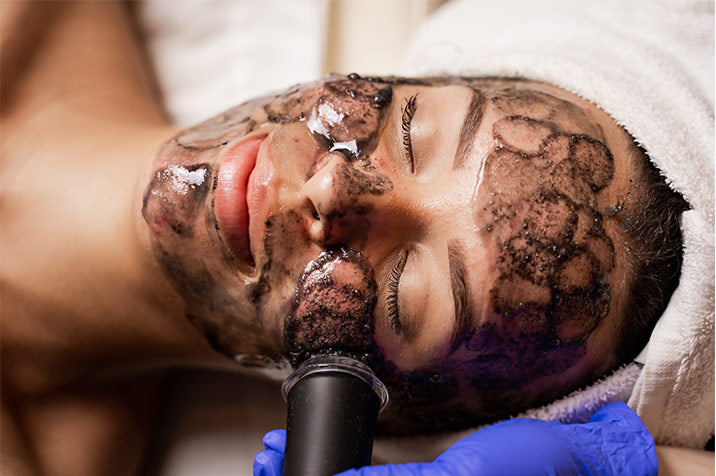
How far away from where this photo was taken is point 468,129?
0.94 meters

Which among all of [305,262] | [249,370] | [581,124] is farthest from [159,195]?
[581,124]

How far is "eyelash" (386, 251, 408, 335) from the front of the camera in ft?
2.99

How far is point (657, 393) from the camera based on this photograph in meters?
1.01

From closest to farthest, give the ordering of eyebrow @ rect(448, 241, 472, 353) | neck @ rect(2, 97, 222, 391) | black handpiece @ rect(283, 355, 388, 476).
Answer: black handpiece @ rect(283, 355, 388, 476) → eyebrow @ rect(448, 241, 472, 353) → neck @ rect(2, 97, 222, 391)

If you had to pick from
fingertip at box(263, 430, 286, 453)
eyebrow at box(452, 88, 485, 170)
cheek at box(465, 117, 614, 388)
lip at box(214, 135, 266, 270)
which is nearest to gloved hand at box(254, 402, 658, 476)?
fingertip at box(263, 430, 286, 453)

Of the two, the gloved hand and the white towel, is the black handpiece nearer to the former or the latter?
the gloved hand

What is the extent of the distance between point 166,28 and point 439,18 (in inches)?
29.6

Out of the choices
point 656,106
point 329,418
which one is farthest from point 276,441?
point 656,106

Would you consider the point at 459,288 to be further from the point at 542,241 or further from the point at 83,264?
the point at 83,264

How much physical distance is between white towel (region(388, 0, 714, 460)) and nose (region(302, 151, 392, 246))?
0.46 meters

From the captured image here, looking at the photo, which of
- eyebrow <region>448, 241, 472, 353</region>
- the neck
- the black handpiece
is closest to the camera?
the black handpiece

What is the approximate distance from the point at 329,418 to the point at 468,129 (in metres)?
0.51

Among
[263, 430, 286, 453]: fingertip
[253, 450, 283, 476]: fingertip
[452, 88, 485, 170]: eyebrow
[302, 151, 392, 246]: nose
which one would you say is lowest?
[253, 450, 283, 476]: fingertip

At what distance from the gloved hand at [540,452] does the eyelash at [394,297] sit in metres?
0.21
